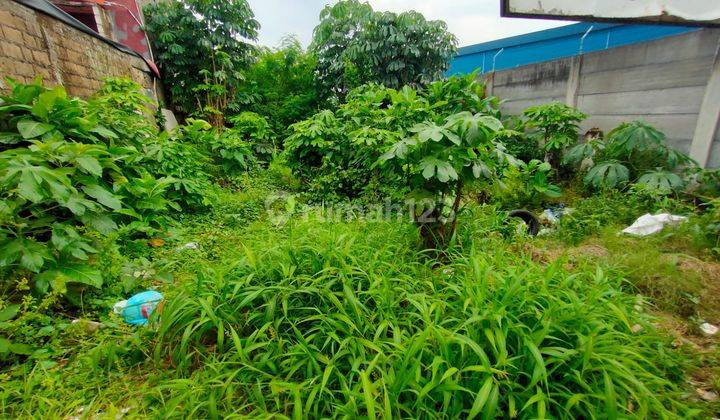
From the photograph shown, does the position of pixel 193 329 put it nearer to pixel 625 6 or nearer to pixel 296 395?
pixel 296 395

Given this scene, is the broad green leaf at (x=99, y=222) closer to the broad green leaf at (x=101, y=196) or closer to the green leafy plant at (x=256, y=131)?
the broad green leaf at (x=101, y=196)

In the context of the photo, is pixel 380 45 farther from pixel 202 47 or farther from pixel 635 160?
pixel 635 160

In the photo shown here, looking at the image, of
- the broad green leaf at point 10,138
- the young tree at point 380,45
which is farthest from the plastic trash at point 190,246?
the young tree at point 380,45

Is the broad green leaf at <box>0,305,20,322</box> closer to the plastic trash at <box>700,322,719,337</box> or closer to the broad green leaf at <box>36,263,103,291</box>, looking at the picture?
the broad green leaf at <box>36,263,103,291</box>

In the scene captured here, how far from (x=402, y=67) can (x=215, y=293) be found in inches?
198

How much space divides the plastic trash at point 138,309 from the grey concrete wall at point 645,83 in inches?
182

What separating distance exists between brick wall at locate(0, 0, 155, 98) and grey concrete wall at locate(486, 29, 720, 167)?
582cm

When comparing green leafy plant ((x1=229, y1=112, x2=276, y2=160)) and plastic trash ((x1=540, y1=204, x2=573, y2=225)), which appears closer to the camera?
plastic trash ((x1=540, y1=204, x2=573, y2=225))

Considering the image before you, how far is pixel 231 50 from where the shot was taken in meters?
5.94

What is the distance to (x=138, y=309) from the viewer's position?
5.49 ft

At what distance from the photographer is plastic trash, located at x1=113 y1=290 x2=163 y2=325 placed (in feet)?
5.44

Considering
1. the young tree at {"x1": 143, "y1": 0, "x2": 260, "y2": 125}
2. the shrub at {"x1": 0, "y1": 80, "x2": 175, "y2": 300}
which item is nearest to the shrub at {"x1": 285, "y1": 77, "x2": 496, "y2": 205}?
the shrub at {"x1": 0, "y1": 80, "x2": 175, "y2": 300}

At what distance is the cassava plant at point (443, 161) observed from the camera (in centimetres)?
165

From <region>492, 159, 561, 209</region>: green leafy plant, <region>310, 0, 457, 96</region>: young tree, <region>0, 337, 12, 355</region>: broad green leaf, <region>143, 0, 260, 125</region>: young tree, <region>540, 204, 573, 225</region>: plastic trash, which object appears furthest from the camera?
<region>143, 0, 260, 125</region>: young tree
